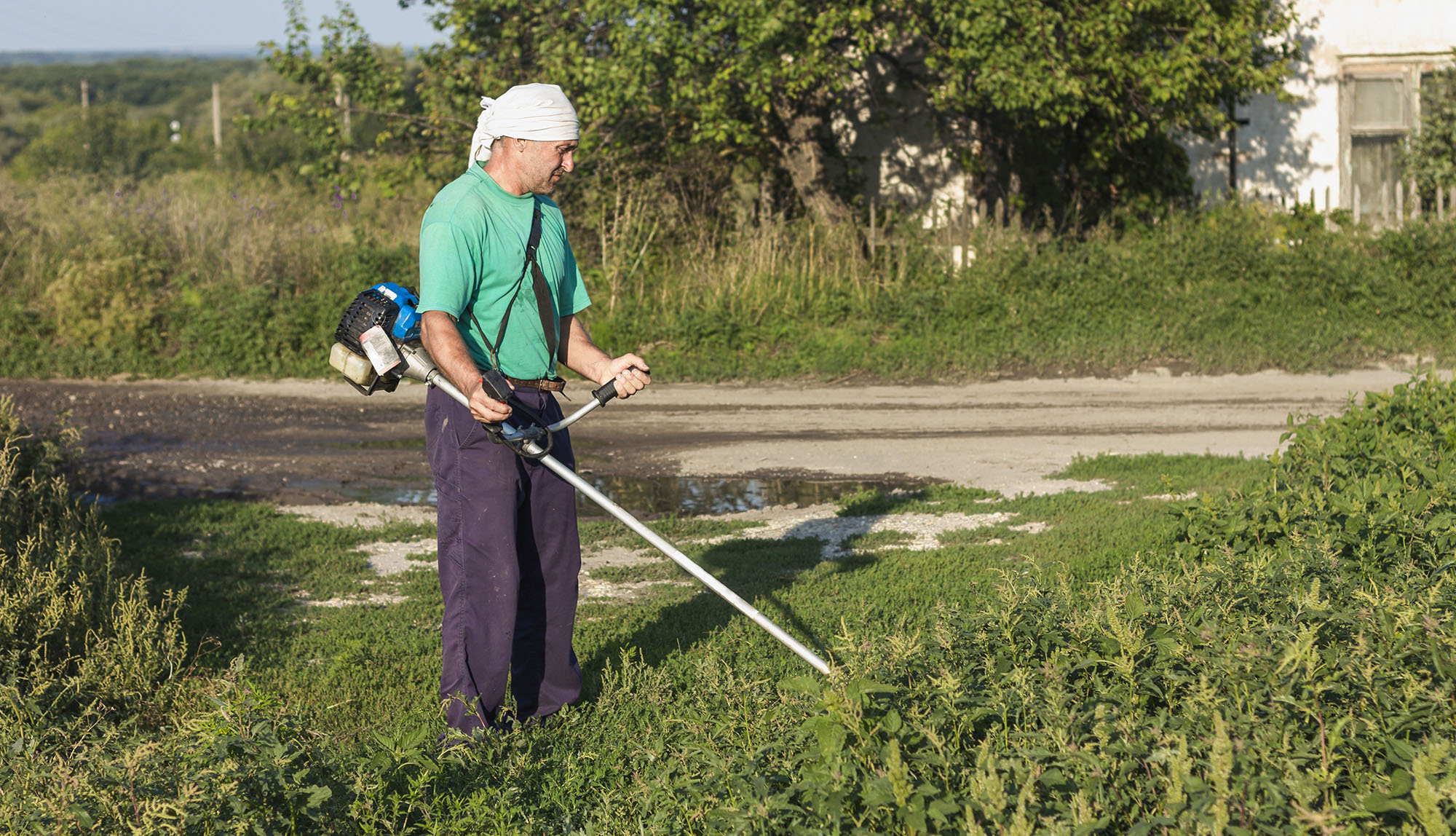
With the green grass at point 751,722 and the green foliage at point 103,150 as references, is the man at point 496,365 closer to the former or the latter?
the green grass at point 751,722

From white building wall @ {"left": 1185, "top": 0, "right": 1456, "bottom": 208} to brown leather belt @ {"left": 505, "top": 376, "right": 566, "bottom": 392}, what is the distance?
14966mm

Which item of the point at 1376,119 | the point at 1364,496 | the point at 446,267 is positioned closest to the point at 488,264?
the point at 446,267

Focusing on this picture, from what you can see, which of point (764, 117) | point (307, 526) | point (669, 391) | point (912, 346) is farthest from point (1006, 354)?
point (307, 526)

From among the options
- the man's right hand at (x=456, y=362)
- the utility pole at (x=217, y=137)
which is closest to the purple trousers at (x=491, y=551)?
the man's right hand at (x=456, y=362)

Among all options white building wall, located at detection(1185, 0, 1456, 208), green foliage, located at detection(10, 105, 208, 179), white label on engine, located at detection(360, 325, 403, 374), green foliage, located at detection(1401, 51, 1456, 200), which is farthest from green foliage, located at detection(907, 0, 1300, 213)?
green foliage, located at detection(10, 105, 208, 179)

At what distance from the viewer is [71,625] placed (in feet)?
17.7

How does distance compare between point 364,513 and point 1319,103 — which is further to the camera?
point 1319,103

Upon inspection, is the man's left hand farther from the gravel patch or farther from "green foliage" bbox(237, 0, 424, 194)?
"green foliage" bbox(237, 0, 424, 194)

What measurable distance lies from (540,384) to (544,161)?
759mm

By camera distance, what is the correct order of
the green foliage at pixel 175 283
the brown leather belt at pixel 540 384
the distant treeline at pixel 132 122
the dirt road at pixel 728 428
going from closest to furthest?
the brown leather belt at pixel 540 384
the dirt road at pixel 728 428
the green foliage at pixel 175 283
the distant treeline at pixel 132 122

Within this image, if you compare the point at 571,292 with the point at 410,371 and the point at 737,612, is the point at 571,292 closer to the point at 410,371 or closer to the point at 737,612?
the point at 410,371

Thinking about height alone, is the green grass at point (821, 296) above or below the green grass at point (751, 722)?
above

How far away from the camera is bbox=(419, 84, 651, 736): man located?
4184mm

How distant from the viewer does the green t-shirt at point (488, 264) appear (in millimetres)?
4133
